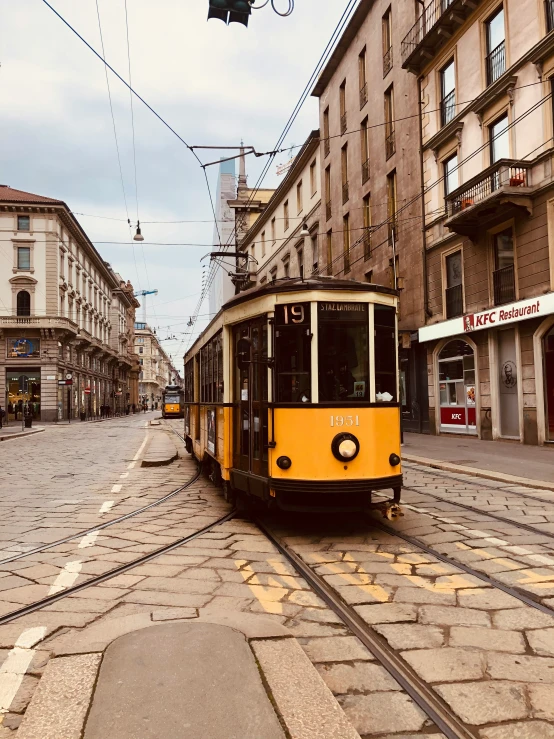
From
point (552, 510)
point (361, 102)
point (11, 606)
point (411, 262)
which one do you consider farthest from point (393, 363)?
point (361, 102)

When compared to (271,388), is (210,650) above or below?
below

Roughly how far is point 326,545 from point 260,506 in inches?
66.1

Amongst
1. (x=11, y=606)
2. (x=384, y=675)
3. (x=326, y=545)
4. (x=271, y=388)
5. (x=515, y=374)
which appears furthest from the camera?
(x=515, y=374)

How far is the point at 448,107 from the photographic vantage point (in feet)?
63.6

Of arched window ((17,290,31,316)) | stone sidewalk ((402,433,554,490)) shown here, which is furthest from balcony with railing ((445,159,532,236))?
arched window ((17,290,31,316))

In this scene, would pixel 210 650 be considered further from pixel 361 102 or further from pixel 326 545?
pixel 361 102

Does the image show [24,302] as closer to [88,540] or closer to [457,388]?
[457,388]

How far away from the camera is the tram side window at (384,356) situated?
6.16 m

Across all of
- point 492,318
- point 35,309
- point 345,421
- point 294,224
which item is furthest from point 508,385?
point 35,309

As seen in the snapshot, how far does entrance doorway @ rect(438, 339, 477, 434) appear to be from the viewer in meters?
18.4

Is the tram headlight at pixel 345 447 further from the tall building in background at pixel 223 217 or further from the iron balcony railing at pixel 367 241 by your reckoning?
the tall building in background at pixel 223 217

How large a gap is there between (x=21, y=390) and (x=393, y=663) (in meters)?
45.5

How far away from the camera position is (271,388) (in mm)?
6223

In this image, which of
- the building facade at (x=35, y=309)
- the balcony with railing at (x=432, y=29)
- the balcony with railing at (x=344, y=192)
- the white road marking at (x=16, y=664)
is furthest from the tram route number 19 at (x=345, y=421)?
the building facade at (x=35, y=309)
